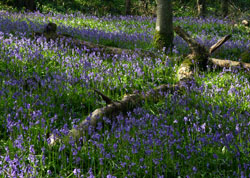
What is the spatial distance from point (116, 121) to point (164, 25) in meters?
4.99

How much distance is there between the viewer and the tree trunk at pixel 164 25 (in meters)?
8.73

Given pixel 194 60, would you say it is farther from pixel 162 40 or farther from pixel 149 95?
pixel 149 95

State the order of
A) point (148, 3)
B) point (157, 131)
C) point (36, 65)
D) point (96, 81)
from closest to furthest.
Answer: point (157, 131), point (96, 81), point (36, 65), point (148, 3)

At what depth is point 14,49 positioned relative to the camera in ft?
22.9

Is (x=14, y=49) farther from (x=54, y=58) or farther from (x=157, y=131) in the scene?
(x=157, y=131)

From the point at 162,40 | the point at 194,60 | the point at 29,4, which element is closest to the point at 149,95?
the point at 194,60

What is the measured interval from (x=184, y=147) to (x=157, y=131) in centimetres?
46

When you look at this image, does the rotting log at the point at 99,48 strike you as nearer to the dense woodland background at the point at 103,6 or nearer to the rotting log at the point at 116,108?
the rotting log at the point at 116,108

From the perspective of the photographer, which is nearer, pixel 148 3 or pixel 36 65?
pixel 36 65

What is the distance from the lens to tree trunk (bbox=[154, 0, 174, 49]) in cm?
873

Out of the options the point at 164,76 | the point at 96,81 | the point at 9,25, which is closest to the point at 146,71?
the point at 164,76

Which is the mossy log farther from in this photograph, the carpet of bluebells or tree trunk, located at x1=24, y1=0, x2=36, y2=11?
tree trunk, located at x1=24, y1=0, x2=36, y2=11

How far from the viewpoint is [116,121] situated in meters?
4.57

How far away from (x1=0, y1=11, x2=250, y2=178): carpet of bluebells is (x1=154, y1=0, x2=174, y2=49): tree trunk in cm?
60
